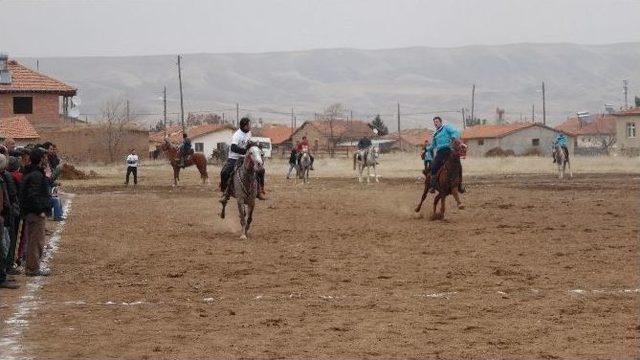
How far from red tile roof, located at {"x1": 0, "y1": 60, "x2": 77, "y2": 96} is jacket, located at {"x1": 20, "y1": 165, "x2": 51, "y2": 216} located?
60836 mm

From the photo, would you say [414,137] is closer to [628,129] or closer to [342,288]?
[628,129]

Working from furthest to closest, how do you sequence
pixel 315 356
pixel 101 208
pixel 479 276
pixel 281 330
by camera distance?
pixel 101 208 → pixel 479 276 → pixel 281 330 → pixel 315 356

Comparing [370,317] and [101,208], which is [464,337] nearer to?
[370,317]

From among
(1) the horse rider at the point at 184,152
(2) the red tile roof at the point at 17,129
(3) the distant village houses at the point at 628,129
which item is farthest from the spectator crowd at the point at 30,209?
(3) the distant village houses at the point at 628,129

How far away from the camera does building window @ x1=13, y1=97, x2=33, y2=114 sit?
75.3 meters

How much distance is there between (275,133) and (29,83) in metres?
60.9

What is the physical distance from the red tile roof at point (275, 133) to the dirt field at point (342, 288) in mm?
104878

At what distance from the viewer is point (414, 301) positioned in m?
12.1

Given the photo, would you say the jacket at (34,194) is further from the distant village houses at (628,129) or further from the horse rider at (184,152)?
the distant village houses at (628,129)

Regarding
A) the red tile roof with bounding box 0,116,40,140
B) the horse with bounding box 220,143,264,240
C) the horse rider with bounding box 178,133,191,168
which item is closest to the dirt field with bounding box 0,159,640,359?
the horse with bounding box 220,143,264,240

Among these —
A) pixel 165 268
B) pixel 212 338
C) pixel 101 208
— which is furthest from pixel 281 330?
pixel 101 208

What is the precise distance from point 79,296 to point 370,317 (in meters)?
3.85

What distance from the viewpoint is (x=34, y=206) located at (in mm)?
15227

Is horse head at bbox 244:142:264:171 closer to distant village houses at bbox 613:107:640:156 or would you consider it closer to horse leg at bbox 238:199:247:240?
horse leg at bbox 238:199:247:240
